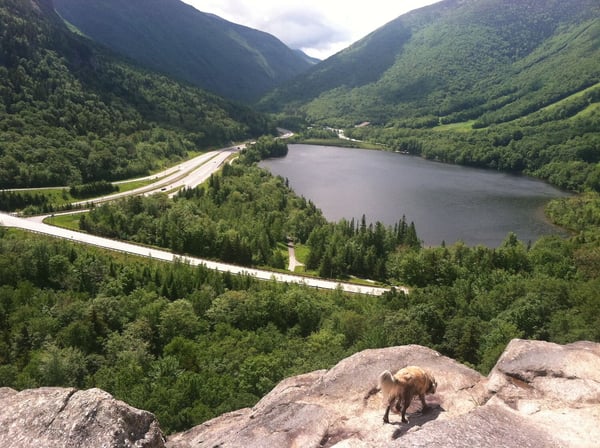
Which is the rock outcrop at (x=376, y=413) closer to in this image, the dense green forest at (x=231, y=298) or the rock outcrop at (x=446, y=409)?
the rock outcrop at (x=446, y=409)

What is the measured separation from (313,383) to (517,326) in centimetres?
3542

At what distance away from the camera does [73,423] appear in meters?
9.55

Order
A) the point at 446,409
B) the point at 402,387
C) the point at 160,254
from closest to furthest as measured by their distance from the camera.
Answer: the point at 402,387 < the point at 446,409 < the point at 160,254

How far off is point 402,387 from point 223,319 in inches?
1763

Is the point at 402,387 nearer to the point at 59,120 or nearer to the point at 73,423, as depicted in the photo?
the point at 73,423

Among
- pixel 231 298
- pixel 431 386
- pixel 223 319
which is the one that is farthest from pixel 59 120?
pixel 431 386

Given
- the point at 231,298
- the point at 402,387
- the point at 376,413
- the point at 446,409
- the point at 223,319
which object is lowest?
the point at 223,319

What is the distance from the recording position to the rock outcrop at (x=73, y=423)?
9.33 meters

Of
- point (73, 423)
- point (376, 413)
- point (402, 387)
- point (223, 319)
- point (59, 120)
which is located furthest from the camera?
point (59, 120)

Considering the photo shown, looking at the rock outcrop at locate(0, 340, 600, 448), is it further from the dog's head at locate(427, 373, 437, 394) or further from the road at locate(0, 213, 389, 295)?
the road at locate(0, 213, 389, 295)

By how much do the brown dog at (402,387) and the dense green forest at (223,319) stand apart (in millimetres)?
21479

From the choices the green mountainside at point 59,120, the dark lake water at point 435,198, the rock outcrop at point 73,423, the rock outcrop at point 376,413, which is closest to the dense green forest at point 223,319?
the rock outcrop at point 376,413

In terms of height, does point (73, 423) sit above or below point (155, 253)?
above

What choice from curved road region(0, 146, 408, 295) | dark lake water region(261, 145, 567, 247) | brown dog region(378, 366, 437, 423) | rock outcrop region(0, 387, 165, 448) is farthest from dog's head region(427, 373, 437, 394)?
dark lake water region(261, 145, 567, 247)
